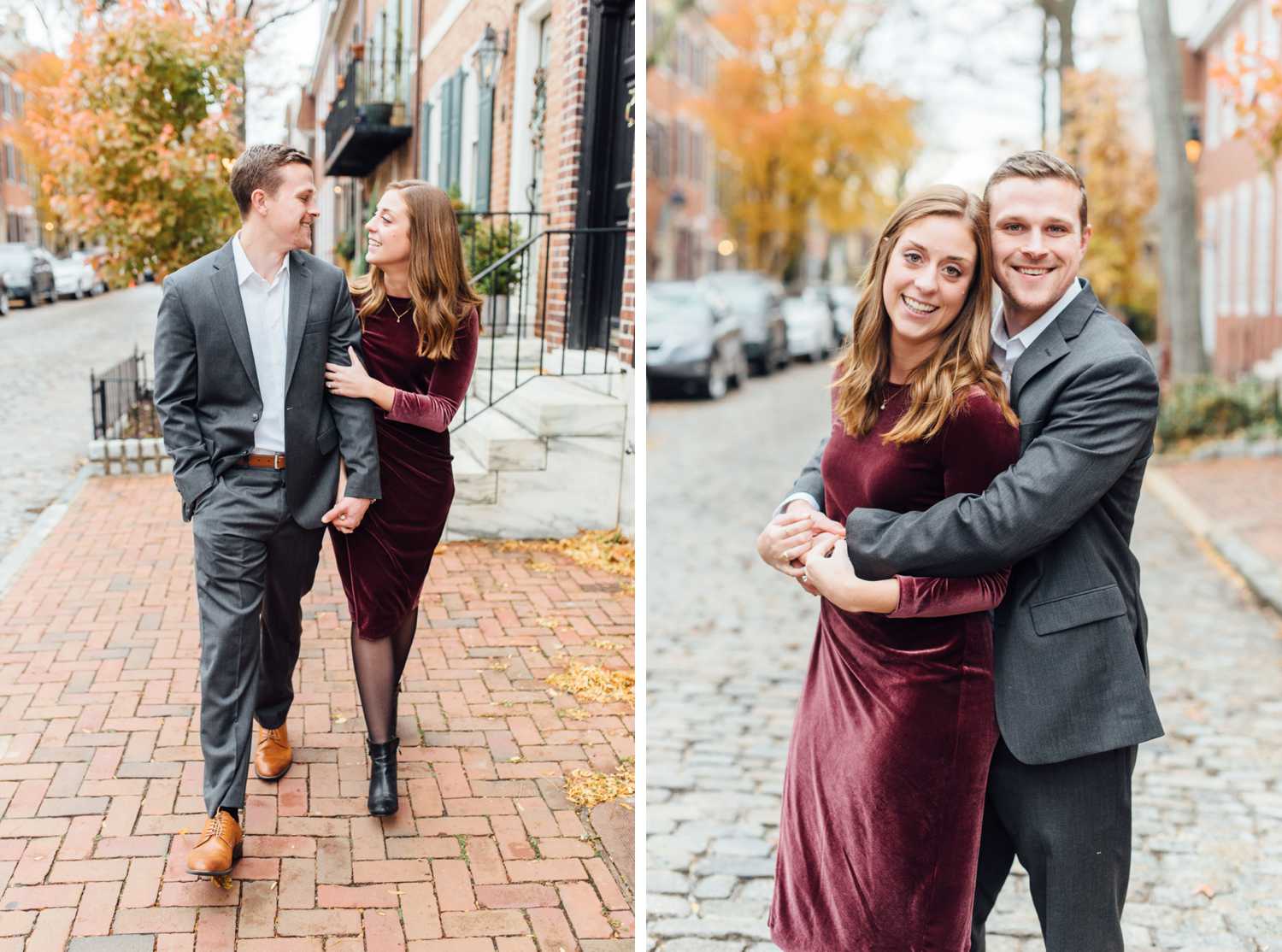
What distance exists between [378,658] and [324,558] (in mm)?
1676

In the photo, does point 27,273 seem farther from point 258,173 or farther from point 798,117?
point 798,117

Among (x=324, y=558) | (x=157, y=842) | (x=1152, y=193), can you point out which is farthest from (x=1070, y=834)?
(x=1152, y=193)

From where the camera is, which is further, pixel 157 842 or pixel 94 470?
pixel 94 470

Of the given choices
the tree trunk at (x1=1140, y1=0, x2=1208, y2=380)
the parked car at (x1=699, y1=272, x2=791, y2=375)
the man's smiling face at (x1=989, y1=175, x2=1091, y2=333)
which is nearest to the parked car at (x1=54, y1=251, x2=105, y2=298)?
the man's smiling face at (x1=989, y1=175, x2=1091, y2=333)

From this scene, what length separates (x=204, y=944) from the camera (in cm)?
310

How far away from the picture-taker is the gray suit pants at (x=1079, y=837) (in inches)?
97.4

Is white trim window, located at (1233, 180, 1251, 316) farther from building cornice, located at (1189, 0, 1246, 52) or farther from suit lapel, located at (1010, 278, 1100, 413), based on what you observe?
suit lapel, located at (1010, 278, 1100, 413)

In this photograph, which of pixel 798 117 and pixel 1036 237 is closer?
pixel 1036 237

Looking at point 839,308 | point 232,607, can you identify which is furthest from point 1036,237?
point 839,308

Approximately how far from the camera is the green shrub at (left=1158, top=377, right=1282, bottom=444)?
13945 millimetres

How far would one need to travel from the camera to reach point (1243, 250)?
2525 cm

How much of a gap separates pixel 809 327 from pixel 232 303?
22931 millimetres

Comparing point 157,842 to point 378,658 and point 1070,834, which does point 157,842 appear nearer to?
point 378,658

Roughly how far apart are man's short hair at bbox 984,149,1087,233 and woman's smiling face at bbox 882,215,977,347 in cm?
13
